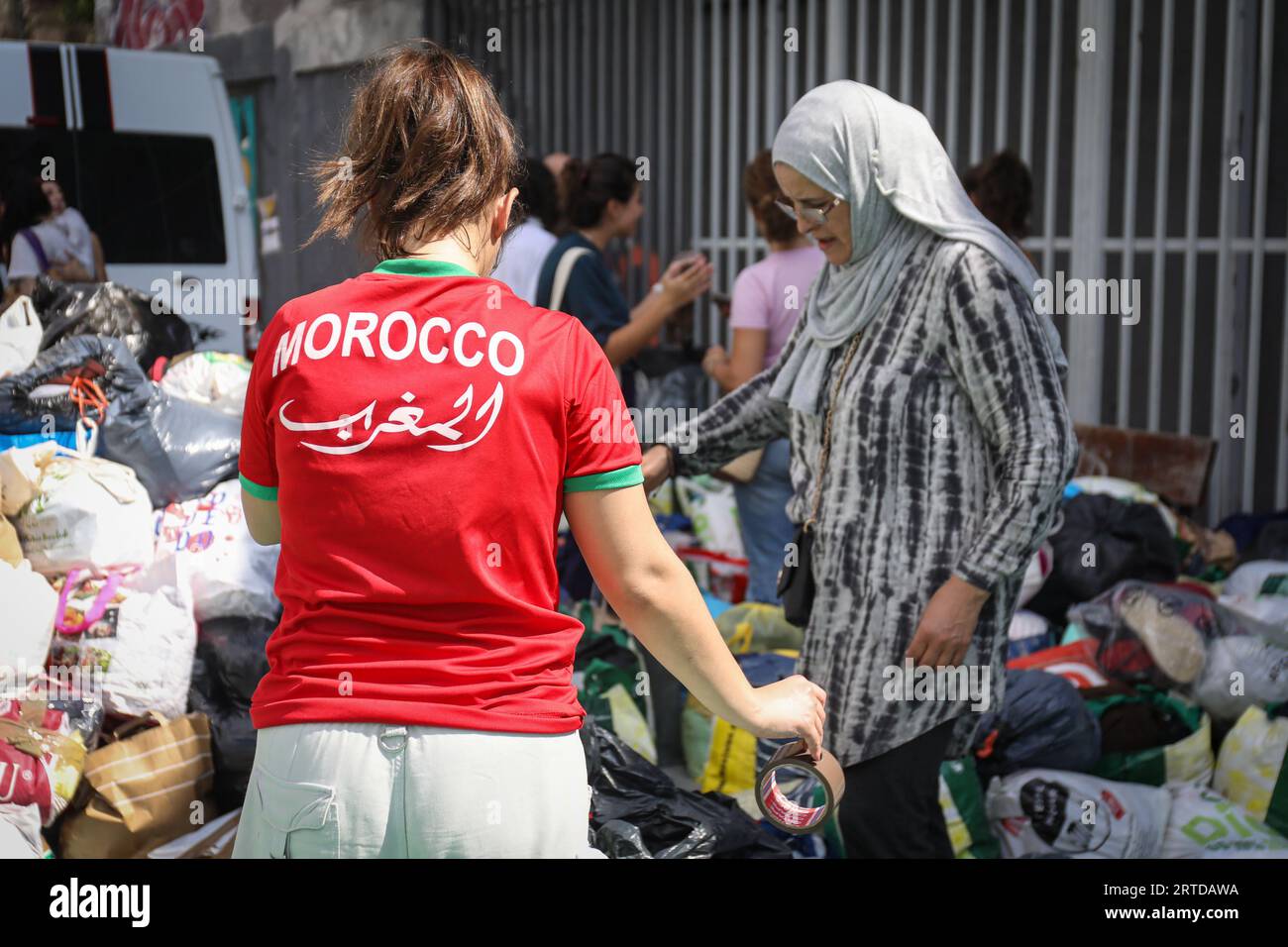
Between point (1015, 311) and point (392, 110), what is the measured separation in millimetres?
1189

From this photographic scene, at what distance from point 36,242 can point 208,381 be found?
1.68 metres

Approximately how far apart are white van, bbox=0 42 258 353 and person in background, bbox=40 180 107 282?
0.91 feet

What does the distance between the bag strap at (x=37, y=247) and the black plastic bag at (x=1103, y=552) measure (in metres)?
3.65

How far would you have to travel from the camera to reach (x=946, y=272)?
2.45 m

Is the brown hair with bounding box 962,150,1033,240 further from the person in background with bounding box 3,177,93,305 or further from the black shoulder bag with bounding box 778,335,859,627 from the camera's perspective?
the person in background with bounding box 3,177,93,305

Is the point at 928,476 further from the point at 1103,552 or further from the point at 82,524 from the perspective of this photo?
the point at 1103,552

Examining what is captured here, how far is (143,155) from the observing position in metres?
6.28

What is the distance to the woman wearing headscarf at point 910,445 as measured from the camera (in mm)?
2398

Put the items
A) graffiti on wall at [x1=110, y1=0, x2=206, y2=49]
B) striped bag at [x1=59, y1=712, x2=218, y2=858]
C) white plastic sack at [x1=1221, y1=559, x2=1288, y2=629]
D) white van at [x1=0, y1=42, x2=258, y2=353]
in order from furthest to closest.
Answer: graffiti on wall at [x1=110, y1=0, x2=206, y2=49]
white van at [x1=0, y1=42, x2=258, y2=353]
white plastic sack at [x1=1221, y1=559, x2=1288, y2=629]
striped bag at [x1=59, y1=712, x2=218, y2=858]

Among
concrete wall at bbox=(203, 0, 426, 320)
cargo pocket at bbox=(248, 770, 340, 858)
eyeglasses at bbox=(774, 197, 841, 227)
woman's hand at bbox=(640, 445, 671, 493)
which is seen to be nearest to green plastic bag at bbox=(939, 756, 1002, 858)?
woman's hand at bbox=(640, 445, 671, 493)

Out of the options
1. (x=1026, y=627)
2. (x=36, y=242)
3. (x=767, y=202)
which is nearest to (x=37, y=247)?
(x=36, y=242)

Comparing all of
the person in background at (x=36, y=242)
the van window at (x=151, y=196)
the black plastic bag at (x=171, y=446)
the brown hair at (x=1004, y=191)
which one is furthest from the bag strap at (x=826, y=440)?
the van window at (x=151, y=196)

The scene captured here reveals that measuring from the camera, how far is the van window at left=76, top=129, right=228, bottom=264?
238 inches
